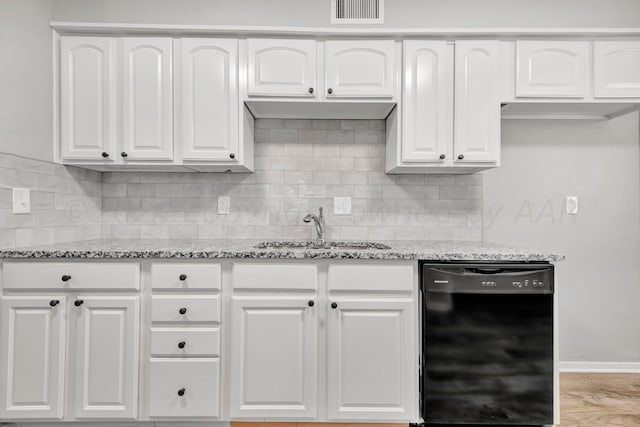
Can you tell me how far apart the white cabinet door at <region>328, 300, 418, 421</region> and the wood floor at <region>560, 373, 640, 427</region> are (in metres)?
0.96

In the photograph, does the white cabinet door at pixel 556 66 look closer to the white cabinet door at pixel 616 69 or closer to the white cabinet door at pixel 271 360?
the white cabinet door at pixel 616 69

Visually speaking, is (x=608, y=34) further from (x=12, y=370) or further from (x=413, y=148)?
(x=12, y=370)

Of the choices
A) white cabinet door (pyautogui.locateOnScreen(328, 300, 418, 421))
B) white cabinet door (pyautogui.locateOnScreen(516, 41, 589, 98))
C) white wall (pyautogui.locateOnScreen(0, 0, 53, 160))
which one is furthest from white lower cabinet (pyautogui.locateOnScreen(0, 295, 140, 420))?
white cabinet door (pyautogui.locateOnScreen(516, 41, 589, 98))

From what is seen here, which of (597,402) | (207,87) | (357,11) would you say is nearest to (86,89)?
(207,87)

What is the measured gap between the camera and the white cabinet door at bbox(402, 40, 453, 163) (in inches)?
80.8

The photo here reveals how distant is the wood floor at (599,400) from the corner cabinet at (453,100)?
151 centimetres

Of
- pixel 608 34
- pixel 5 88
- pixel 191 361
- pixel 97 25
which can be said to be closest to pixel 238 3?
pixel 97 25

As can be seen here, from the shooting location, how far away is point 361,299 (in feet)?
5.73

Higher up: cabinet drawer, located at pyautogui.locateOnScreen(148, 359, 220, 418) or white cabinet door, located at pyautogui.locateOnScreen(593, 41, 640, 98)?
white cabinet door, located at pyautogui.locateOnScreen(593, 41, 640, 98)

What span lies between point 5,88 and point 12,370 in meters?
1.41

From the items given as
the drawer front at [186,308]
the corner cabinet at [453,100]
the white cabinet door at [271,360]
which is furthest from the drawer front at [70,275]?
the corner cabinet at [453,100]

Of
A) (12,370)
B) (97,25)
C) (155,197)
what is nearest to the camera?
(12,370)

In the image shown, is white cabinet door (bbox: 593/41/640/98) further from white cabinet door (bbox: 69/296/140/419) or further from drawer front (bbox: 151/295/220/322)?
white cabinet door (bbox: 69/296/140/419)

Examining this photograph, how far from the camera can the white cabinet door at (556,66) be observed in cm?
205
